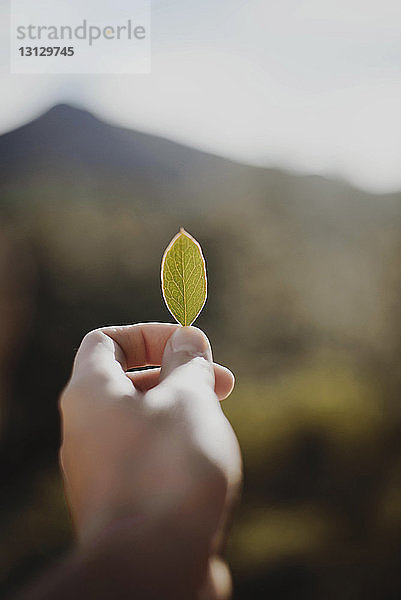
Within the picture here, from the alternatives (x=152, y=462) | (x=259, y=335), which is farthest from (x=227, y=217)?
(x=152, y=462)

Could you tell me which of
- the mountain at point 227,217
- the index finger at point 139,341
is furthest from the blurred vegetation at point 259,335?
the index finger at point 139,341

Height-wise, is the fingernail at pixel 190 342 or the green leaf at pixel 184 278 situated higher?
the green leaf at pixel 184 278

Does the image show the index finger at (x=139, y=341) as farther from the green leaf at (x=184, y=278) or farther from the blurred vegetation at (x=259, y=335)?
the blurred vegetation at (x=259, y=335)

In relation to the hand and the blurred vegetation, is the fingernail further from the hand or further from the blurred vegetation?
the blurred vegetation

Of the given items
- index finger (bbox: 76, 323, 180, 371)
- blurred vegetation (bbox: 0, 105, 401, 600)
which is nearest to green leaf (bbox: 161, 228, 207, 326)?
index finger (bbox: 76, 323, 180, 371)

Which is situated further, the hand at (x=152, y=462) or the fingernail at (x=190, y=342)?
the fingernail at (x=190, y=342)

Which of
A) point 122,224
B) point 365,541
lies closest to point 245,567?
point 365,541
